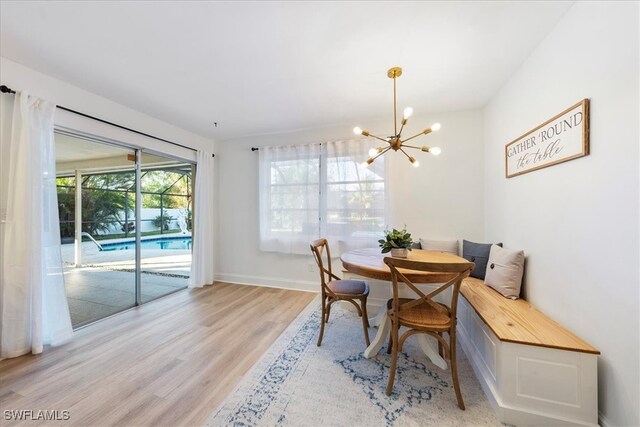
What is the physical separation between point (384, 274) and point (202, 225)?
10.5ft

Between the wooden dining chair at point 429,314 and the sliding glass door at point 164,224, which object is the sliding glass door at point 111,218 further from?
the wooden dining chair at point 429,314

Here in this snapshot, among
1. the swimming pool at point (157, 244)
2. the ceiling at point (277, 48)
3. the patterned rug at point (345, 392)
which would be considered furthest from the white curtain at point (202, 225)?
the patterned rug at point (345, 392)

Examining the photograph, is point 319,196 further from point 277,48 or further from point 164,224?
point 164,224

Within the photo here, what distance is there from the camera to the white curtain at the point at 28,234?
2.03m

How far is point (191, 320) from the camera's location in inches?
109

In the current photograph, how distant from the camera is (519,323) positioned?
1620 millimetres

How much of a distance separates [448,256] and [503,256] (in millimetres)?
439

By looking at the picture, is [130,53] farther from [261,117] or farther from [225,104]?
[261,117]

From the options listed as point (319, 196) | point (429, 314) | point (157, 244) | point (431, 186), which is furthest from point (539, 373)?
Answer: point (157, 244)

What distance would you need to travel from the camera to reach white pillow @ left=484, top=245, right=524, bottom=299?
80.2 inches

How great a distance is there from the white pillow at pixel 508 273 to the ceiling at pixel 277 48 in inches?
67.0

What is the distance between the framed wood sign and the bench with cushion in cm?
112

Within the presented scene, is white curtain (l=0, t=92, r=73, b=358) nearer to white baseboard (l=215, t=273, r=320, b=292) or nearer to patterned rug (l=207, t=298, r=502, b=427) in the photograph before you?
patterned rug (l=207, t=298, r=502, b=427)

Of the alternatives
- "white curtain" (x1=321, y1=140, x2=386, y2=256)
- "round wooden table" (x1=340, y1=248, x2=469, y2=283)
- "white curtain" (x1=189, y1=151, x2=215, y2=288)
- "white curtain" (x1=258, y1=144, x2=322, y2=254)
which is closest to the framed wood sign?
"round wooden table" (x1=340, y1=248, x2=469, y2=283)
